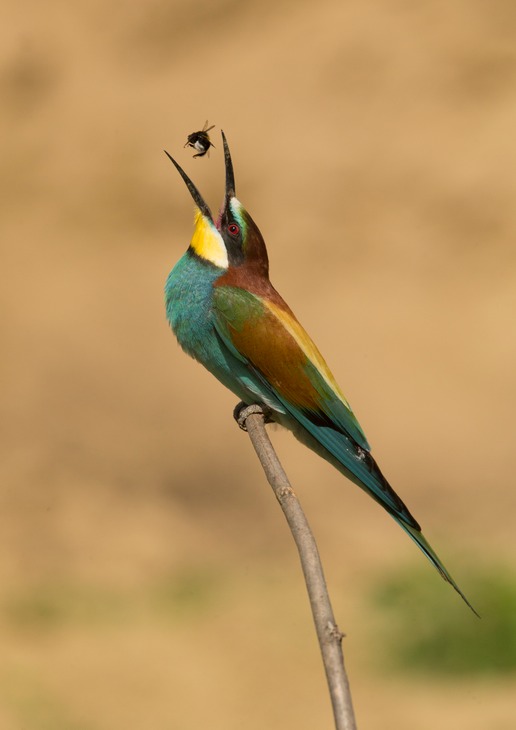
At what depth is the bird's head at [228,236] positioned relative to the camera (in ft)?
7.98

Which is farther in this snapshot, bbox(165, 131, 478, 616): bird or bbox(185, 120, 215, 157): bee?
bbox(185, 120, 215, 157): bee

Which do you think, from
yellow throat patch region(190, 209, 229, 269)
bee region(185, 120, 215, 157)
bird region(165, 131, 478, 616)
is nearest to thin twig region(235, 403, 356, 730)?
bird region(165, 131, 478, 616)

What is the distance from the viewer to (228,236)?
244 centimetres

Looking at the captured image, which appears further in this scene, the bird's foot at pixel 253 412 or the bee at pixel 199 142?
the bee at pixel 199 142

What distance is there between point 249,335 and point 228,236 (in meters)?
0.21

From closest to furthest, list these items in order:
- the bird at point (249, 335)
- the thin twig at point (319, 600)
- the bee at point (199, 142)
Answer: the thin twig at point (319, 600) → the bird at point (249, 335) → the bee at point (199, 142)

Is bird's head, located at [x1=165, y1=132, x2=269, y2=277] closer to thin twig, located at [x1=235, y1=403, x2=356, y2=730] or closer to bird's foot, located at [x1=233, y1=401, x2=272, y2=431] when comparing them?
bird's foot, located at [x1=233, y1=401, x2=272, y2=431]

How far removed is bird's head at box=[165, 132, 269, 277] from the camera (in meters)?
2.43

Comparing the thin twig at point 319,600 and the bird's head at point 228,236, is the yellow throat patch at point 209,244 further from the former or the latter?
the thin twig at point 319,600

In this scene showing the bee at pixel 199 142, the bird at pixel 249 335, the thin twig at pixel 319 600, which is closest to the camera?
the thin twig at pixel 319 600

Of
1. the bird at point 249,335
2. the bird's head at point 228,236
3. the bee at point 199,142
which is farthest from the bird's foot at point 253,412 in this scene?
the bee at point 199,142

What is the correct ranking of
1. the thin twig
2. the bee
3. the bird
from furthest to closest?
1. the bee
2. the bird
3. the thin twig

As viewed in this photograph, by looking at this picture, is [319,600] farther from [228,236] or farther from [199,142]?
[199,142]

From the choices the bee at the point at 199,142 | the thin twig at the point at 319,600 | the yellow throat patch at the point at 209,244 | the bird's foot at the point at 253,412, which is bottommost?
the thin twig at the point at 319,600
